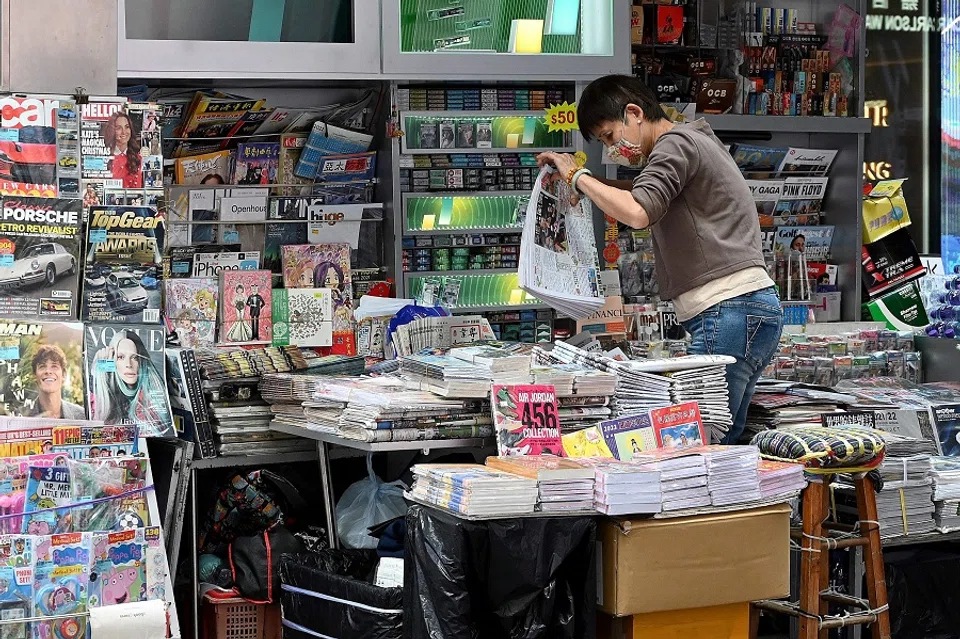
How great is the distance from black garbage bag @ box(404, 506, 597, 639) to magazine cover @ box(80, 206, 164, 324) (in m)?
1.13

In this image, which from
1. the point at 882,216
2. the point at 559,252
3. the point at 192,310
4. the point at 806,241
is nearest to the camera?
the point at 559,252

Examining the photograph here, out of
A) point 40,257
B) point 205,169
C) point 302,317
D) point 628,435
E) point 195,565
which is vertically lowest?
point 195,565

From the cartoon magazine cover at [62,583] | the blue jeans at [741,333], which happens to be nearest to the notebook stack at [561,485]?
the blue jeans at [741,333]

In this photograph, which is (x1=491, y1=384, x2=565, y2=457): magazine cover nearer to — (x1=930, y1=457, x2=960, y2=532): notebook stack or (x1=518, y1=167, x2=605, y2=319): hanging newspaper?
(x1=518, y1=167, x2=605, y2=319): hanging newspaper

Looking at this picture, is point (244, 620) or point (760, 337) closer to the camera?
point (760, 337)

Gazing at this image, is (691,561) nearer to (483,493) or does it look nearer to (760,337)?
(483,493)

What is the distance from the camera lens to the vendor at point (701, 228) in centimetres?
416

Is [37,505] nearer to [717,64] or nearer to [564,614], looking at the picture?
[564,614]

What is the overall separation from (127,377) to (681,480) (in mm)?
1644

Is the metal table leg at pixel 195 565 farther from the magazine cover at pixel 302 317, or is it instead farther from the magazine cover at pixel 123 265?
the magazine cover at pixel 302 317

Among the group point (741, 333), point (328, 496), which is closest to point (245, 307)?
point (328, 496)

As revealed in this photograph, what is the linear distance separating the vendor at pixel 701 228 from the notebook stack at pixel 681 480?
0.73m

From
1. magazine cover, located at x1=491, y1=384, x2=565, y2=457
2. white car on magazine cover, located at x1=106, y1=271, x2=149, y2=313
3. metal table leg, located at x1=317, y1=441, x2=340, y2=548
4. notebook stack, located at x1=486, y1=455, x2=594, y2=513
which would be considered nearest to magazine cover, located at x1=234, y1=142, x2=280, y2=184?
metal table leg, located at x1=317, y1=441, x2=340, y2=548

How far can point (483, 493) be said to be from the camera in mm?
3396
